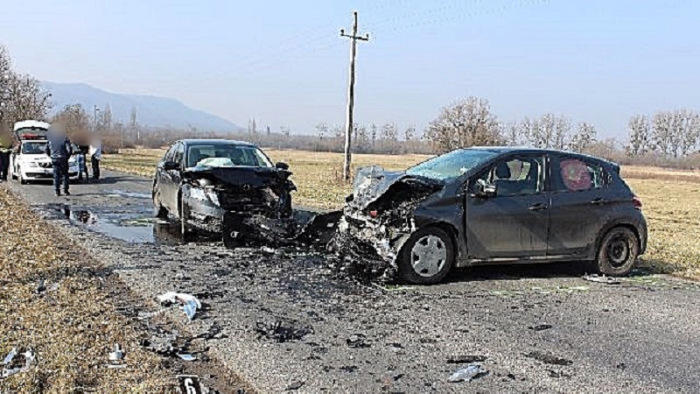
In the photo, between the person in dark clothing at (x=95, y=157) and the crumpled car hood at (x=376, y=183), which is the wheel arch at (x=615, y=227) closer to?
the crumpled car hood at (x=376, y=183)

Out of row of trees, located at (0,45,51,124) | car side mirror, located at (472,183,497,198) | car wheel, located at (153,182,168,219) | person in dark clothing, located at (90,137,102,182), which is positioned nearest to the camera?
car side mirror, located at (472,183,497,198)

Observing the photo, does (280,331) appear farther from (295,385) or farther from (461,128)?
(461,128)

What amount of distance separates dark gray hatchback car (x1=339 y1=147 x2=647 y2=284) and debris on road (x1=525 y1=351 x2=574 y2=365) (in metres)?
2.38

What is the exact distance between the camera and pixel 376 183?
8047 millimetres

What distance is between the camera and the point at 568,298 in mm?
7227

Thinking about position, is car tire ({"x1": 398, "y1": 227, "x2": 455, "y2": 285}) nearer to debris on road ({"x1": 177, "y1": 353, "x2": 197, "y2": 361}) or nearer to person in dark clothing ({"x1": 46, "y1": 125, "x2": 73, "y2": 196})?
debris on road ({"x1": 177, "y1": 353, "x2": 197, "y2": 361})

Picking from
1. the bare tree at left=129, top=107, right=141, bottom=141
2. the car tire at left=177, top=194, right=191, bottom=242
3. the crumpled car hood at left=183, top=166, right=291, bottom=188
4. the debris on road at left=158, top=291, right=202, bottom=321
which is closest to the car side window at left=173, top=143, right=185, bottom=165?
the crumpled car hood at left=183, top=166, right=291, bottom=188

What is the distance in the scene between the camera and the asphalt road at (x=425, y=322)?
4.69 metres

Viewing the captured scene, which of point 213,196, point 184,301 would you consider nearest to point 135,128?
point 213,196

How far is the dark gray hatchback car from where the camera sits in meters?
7.52

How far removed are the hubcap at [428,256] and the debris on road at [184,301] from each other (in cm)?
250

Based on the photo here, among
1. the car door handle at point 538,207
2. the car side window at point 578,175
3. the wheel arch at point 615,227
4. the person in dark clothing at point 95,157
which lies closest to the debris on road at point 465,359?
the car door handle at point 538,207

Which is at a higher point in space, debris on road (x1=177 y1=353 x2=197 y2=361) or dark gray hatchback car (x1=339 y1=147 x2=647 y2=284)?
dark gray hatchback car (x1=339 y1=147 x2=647 y2=284)

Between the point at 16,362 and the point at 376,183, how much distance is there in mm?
4590
